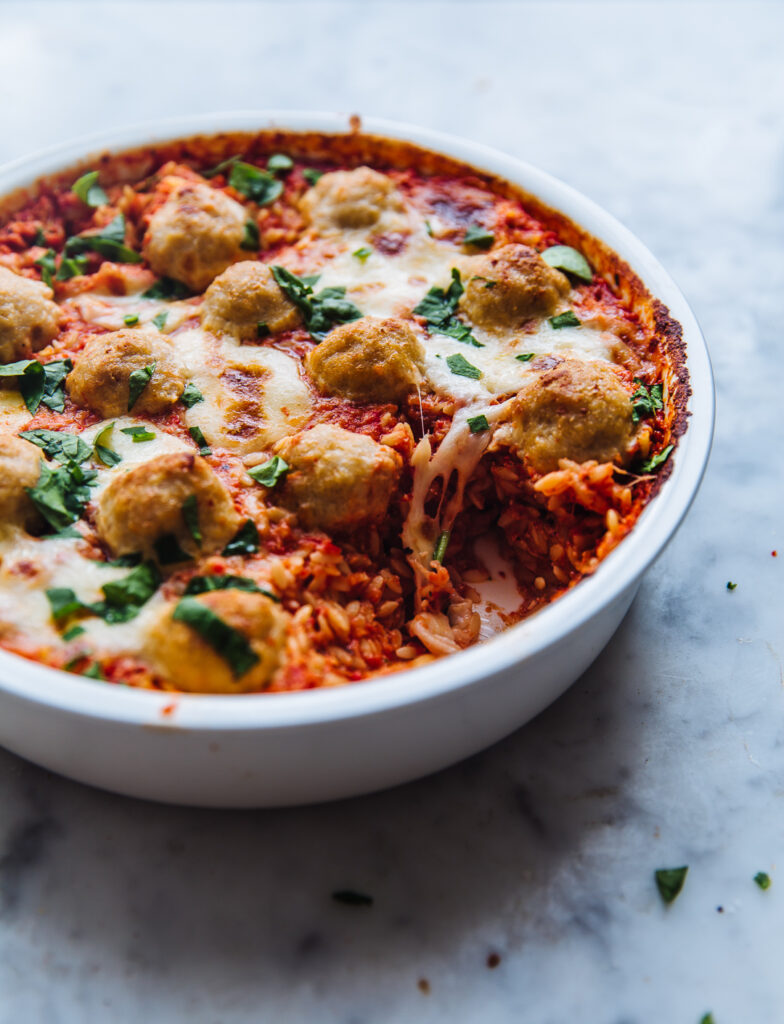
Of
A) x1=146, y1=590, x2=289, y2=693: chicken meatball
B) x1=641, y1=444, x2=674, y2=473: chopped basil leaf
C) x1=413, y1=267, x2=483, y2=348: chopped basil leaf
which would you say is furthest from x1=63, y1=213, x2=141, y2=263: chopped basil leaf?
x1=641, y1=444, x2=674, y2=473: chopped basil leaf

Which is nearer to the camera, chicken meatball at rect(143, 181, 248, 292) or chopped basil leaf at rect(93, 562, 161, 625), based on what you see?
chopped basil leaf at rect(93, 562, 161, 625)

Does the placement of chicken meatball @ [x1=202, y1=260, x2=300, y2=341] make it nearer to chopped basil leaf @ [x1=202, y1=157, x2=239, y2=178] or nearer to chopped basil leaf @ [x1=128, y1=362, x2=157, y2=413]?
chopped basil leaf @ [x1=128, y1=362, x2=157, y2=413]

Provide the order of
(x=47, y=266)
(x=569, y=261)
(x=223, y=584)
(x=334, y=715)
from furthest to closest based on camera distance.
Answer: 1. (x=47, y=266)
2. (x=569, y=261)
3. (x=223, y=584)
4. (x=334, y=715)

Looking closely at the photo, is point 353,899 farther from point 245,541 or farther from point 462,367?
point 462,367

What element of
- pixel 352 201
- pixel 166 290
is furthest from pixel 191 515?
pixel 352 201

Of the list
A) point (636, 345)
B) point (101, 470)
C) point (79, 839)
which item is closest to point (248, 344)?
point (101, 470)

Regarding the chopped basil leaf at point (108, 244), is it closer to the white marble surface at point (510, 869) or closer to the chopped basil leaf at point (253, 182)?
the chopped basil leaf at point (253, 182)

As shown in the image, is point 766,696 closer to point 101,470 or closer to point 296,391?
point 296,391
